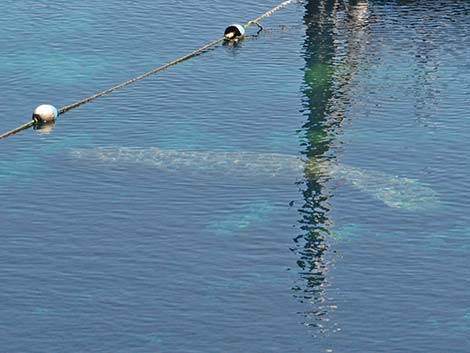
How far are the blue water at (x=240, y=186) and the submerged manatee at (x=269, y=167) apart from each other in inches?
16.4

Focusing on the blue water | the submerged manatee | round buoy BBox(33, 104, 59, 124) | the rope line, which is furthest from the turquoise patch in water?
round buoy BBox(33, 104, 59, 124)

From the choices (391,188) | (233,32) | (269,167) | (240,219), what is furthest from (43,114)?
(391,188)

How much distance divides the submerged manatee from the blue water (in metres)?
0.42

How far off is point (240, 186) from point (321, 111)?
82.3ft

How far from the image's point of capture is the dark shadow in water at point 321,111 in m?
116

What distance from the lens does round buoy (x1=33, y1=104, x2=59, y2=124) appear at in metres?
152

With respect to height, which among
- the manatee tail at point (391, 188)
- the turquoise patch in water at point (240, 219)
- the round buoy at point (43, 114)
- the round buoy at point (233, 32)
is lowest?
the turquoise patch in water at point (240, 219)

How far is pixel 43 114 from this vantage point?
152000mm

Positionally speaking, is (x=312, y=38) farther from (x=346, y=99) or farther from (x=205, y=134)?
(x=205, y=134)

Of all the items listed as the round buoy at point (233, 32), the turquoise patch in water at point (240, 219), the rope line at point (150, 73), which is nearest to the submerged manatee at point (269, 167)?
the turquoise patch in water at point (240, 219)

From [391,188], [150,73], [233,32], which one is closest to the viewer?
[391,188]

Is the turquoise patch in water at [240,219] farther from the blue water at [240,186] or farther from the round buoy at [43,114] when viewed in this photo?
the round buoy at [43,114]

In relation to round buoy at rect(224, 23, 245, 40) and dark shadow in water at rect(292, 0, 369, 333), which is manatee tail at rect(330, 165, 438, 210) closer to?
dark shadow in water at rect(292, 0, 369, 333)

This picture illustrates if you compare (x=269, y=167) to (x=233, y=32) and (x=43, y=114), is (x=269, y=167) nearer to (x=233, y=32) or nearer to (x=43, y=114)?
(x=43, y=114)
